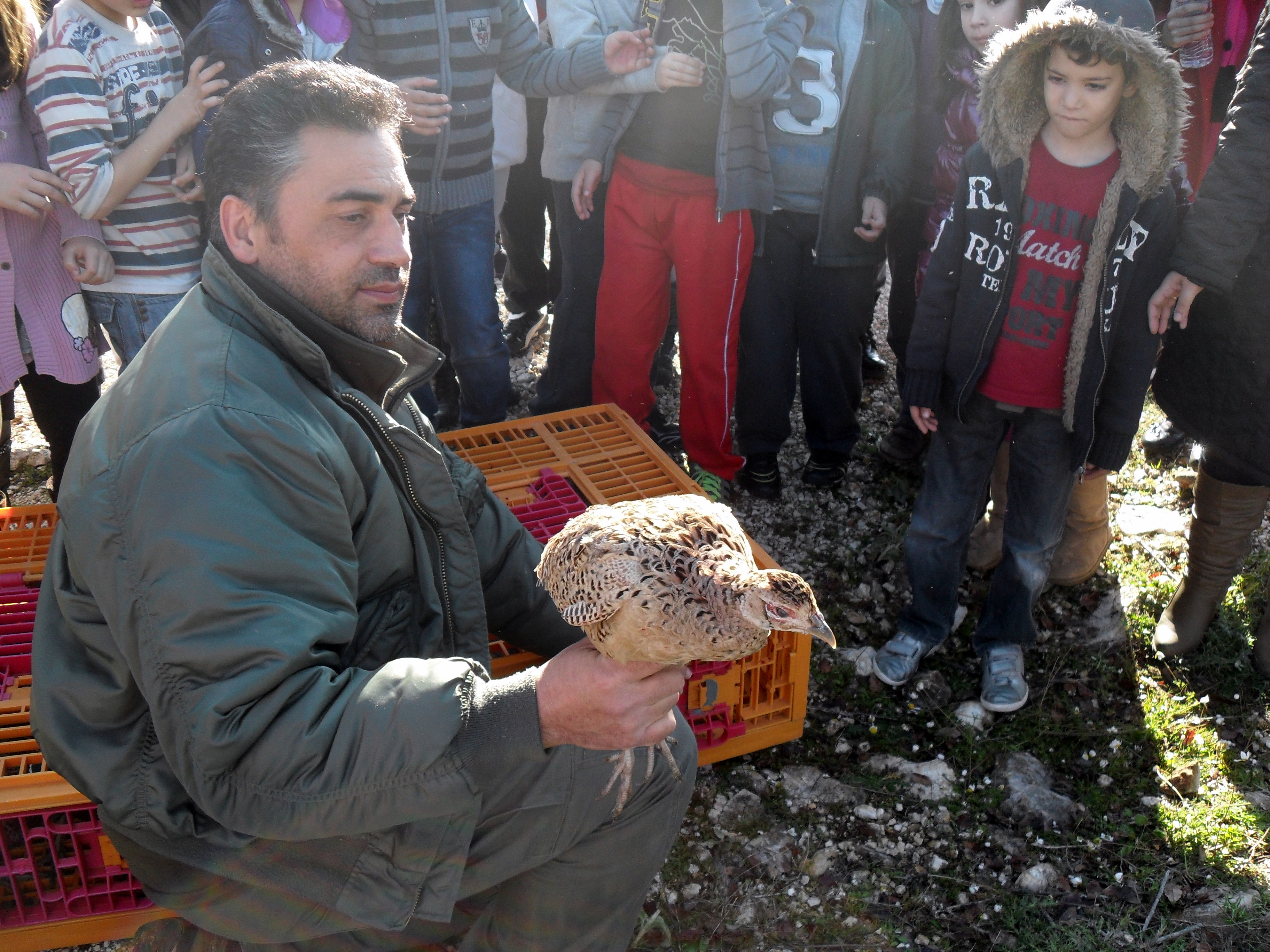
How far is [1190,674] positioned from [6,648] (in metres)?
3.99

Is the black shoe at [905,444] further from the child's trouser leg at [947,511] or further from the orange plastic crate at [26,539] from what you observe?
the orange plastic crate at [26,539]

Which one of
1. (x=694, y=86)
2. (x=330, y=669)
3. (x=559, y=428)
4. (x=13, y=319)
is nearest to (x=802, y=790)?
(x=559, y=428)

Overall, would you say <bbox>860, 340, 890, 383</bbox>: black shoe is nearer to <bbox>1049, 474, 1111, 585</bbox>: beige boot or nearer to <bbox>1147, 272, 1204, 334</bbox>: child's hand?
<bbox>1049, 474, 1111, 585</bbox>: beige boot

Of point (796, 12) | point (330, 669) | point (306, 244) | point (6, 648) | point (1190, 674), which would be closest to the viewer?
point (330, 669)

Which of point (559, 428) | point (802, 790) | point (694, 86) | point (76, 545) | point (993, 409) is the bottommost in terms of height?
point (802, 790)

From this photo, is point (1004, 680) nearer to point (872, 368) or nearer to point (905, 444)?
point (905, 444)

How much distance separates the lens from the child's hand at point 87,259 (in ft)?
11.9

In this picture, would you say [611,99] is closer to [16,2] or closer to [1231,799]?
[16,2]

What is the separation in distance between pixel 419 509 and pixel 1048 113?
2500 mm

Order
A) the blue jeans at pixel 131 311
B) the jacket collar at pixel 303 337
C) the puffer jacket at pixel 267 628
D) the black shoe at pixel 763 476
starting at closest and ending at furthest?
the puffer jacket at pixel 267 628
the jacket collar at pixel 303 337
the blue jeans at pixel 131 311
the black shoe at pixel 763 476

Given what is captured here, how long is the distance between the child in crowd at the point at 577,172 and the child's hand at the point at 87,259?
197 cm

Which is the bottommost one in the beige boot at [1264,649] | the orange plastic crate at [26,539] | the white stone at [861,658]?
the white stone at [861,658]

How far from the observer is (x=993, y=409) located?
3.52 m

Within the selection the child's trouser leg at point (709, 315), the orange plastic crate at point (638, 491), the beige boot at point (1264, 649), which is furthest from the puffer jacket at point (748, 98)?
the beige boot at point (1264, 649)
